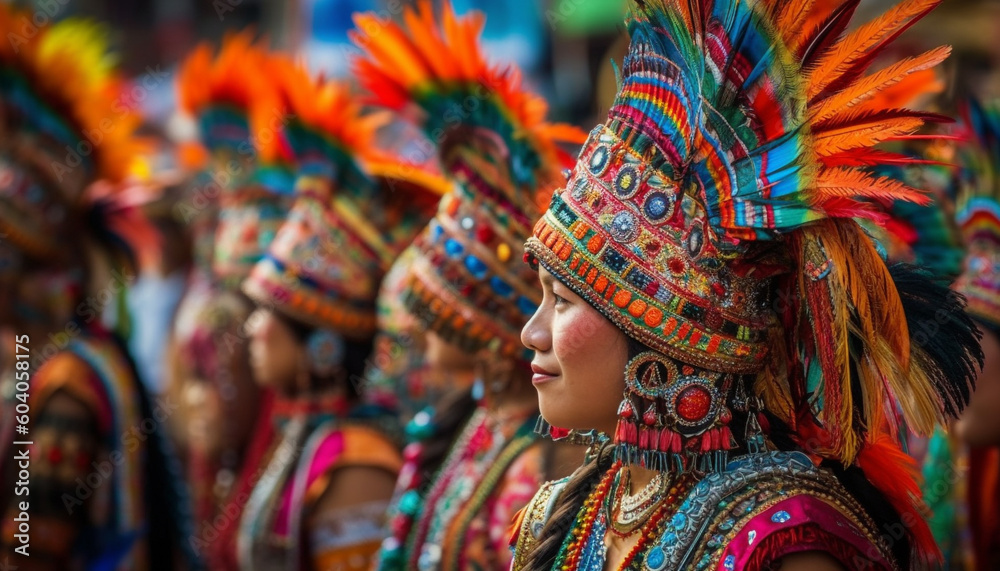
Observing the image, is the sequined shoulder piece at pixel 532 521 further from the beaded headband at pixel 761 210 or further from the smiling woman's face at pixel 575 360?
the beaded headband at pixel 761 210

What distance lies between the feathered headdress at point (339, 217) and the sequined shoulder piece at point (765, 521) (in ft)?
9.08

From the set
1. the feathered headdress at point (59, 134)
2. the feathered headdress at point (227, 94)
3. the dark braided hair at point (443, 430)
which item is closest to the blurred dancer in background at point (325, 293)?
the dark braided hair at point (443, 430)

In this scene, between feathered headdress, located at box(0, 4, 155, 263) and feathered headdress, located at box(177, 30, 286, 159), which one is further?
feathered headdress, located at box(177, 30, 286, 159)

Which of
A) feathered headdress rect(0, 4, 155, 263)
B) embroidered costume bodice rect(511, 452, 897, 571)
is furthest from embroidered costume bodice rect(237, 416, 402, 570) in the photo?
embroidered costume bodice rect(511, 452, 897, 571)

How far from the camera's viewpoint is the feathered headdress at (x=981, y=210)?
3.71 metres

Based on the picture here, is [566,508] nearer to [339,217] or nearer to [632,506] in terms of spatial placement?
[632,506]

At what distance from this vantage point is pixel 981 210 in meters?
3.80

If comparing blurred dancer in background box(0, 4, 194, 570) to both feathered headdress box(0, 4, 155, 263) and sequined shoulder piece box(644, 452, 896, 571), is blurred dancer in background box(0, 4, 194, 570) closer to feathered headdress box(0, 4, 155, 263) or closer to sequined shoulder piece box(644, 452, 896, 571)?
feathered headdress box(0, 4, 155, 263)

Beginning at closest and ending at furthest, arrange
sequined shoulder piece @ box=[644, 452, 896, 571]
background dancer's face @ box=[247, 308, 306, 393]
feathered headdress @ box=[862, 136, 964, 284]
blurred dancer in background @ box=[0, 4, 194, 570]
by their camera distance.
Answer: sequined shoulder piece @ box=[644, 452, 896, 571], feathered headdress @ box=[862, 136, 964, 284], background dancer's face @ box=[247, 308, 306, 393], blurred dancer in background @ box=[0, 4, 194, 570]

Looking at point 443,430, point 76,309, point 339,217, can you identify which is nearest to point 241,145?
point 76,309

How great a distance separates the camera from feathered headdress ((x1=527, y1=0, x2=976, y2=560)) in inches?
86.4

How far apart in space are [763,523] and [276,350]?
124 inches

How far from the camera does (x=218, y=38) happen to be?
14.0m

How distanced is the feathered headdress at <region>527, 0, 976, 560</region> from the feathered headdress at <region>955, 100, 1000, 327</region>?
Answer: 61.3 inches
